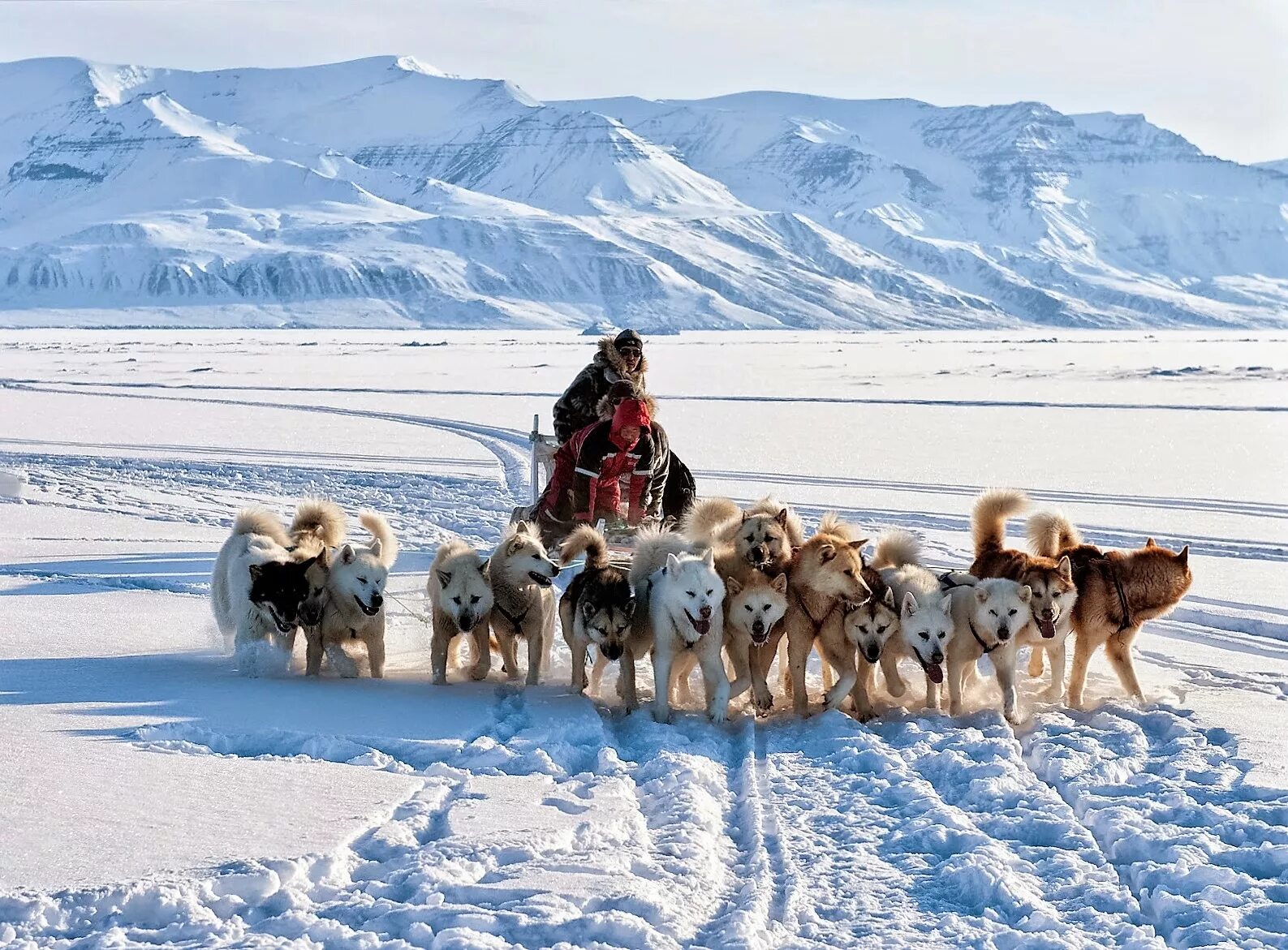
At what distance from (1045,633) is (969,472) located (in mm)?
10150

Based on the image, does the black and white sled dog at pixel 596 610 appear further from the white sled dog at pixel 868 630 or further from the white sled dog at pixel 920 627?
the white sled dog at pixel 920 627

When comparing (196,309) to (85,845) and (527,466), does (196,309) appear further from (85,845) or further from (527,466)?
(85,845)

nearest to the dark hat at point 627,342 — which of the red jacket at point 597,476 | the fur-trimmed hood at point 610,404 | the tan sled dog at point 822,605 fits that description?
the fur-trimmed hood at point 610,404

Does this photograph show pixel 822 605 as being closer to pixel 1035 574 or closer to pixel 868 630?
pixel 868 630

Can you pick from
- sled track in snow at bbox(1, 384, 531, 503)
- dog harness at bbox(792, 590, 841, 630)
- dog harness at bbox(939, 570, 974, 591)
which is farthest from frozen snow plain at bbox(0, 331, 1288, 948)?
sled track in snow at bbox(1, 384, 531, 503)

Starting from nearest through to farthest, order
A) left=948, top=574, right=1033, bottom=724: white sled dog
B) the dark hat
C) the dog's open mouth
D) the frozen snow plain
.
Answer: the frozen snow plain → the dog's open mouth → left=948, top=574, right=1033, bottom=724: white sled dog → the dark hat

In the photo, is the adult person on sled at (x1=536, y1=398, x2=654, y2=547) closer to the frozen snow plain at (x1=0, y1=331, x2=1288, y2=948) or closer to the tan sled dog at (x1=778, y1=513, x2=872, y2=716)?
the frozen snow plain at (x1=0, y1=331, x2=1288, y2=948)

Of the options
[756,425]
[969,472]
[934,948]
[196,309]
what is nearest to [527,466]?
[969,472]

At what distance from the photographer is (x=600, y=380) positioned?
838cm

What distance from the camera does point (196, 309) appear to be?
141 meters

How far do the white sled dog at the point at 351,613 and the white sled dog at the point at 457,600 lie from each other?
0.89 feet

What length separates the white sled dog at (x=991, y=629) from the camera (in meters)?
5.82

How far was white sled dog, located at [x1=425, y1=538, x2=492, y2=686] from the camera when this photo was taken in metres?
6.12

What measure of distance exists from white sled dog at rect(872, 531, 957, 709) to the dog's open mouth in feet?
2.86
